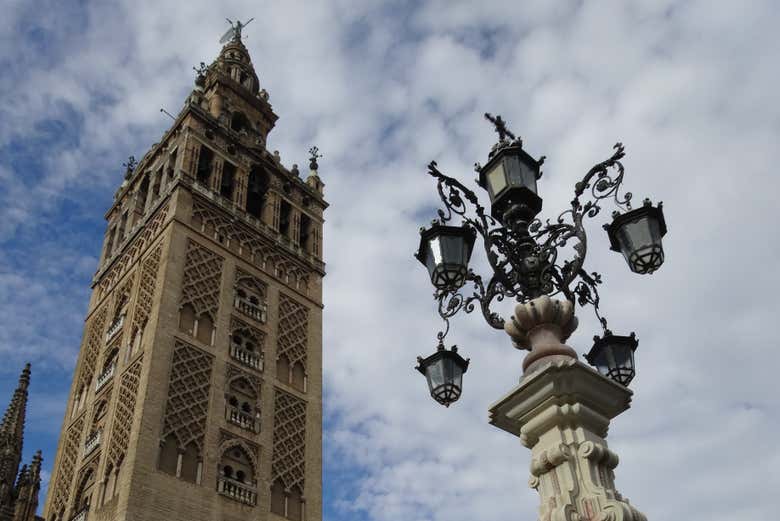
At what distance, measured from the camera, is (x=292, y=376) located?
2352cm

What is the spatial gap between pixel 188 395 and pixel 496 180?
1487 cm

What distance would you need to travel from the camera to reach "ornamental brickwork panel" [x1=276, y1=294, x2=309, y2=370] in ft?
78.3

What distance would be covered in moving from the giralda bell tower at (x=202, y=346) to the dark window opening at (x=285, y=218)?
0.04 m

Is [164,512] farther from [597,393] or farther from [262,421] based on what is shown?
[597,393]

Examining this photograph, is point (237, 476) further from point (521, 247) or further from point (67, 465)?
point (521, 247)

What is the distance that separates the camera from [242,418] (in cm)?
2089

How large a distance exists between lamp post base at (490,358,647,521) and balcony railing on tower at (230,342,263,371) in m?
17.4

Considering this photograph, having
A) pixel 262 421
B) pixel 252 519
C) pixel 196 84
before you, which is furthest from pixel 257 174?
pixel 252 519

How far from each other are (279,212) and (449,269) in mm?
22467

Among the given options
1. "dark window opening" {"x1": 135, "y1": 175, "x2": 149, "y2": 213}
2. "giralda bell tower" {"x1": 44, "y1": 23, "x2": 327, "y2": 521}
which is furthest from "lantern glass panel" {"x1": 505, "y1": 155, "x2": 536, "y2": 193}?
"dark window opening" {"x1": 135, "y1": 175, "x2": 149, "y2": 213}

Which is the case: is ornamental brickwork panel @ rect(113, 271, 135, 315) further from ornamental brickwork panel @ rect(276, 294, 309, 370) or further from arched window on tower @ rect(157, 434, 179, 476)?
arched window on tower @ rect(157, 434, 179, 476)

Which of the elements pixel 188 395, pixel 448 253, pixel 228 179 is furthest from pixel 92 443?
pixel 448 253

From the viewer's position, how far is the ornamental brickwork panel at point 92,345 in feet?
78.9

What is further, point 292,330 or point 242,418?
point 292,330
